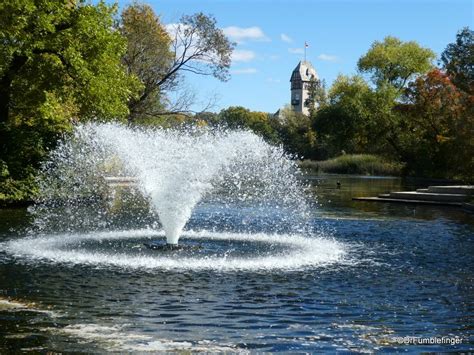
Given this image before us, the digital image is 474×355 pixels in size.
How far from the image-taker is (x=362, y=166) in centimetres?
7500

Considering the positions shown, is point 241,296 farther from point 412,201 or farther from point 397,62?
point 397,62

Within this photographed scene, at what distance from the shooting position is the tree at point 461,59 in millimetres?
79606

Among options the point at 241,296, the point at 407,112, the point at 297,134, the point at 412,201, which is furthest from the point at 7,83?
the point at 297,134

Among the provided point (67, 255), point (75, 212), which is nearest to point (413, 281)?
point (67, 255)

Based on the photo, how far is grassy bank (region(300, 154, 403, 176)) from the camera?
70375 mm

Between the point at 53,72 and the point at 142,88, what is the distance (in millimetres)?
7287

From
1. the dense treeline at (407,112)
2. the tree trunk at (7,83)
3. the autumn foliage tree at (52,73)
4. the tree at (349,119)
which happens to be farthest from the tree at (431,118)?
the tree trunk at (7,83)

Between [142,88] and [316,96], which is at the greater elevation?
[316,96]

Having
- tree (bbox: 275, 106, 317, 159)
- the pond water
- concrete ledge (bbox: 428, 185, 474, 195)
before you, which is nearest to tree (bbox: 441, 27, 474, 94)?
tree (bbox: 275, 106, 317, 159)

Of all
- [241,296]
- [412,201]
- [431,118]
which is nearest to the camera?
[241,296]

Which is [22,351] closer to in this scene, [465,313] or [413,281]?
[465,313]

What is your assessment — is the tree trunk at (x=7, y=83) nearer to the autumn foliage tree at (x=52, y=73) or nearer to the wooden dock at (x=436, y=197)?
the autumn foliage tree at (x=52, y=73)

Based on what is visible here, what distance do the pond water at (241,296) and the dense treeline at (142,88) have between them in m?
11.3

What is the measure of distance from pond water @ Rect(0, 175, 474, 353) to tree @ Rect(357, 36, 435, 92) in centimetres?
6841
